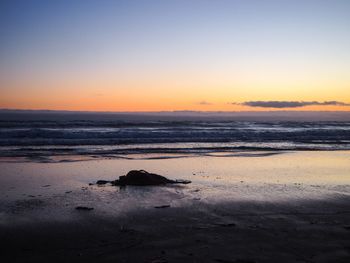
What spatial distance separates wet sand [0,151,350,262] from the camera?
15.6 ft

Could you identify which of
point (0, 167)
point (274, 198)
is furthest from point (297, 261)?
point (0, 167)

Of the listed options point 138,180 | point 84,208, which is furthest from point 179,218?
point 138,180

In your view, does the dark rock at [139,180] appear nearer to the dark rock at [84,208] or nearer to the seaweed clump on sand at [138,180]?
the seaweed clump on sand at [138,180]

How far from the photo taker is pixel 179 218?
6.35 metres

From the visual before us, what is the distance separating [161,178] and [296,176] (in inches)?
167

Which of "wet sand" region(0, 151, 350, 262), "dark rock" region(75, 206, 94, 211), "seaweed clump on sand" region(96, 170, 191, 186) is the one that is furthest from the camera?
"seaweed clump on sand" region(96, 170, 191, 186)

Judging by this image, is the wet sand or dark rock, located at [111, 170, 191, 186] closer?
the wet sand

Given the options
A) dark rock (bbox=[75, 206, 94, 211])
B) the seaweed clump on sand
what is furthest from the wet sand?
the seaweed clump on sand

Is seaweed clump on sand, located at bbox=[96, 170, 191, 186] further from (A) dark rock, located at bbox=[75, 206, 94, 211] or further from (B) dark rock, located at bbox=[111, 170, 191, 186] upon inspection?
(A) dark rock, located at bbox=[75, 206, 94, 211]

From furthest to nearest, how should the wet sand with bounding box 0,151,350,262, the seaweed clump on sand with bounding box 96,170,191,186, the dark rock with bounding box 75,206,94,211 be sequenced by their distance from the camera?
the seaweed clump on sand with bounding box 96,170,191,186
the dark rock with bounding box 75,206,94,211
the wet sand with bounding box 0,151,350,262

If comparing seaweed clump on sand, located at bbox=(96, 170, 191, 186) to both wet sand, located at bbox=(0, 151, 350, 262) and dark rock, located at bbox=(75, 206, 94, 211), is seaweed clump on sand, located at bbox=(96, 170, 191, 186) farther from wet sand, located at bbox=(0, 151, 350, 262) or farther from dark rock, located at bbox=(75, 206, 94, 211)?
dark rock, located at bbox=(75, 206, 94, 211)

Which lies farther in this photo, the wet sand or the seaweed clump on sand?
the seaweed clump on sand

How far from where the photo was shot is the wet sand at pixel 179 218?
4766 mm

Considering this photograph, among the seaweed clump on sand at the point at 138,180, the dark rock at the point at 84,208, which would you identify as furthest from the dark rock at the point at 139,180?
the dark rock at the point at 84,208
